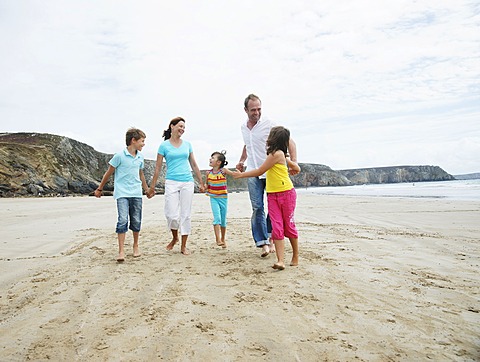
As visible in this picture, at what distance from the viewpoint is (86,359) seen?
2.09m

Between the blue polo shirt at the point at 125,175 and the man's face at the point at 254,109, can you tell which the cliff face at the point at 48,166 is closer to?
the blue polo shirt at the point at 125,175

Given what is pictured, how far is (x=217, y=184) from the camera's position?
252 inches

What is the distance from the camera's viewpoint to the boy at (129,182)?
5.09 metres

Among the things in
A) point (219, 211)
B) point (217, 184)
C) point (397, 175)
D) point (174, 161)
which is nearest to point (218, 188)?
point (217, 184)

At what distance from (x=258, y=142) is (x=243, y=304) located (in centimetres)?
283

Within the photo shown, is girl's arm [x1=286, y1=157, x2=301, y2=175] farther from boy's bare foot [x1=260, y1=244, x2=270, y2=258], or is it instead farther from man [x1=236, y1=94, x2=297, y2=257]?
boy's bare foot [x1=260, y1=244, x2=270, y2=258]

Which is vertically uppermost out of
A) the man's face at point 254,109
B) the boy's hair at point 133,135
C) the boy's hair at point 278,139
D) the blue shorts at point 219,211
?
the man's face at point 254,109

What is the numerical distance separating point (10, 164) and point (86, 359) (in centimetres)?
3034

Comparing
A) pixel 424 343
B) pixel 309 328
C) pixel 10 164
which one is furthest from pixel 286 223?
pixel 10 164

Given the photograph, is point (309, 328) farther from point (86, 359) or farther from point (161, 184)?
point (161, 184)

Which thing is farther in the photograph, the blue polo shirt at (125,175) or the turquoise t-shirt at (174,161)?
the turquoise t-shirt at (174,161)

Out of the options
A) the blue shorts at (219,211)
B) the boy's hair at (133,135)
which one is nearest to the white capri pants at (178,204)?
the blue shorts at (219,211)

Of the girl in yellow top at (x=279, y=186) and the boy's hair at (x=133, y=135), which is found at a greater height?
the boy's hair at (x=133, y=135)

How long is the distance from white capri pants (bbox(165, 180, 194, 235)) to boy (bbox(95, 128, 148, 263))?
0.43 meters
